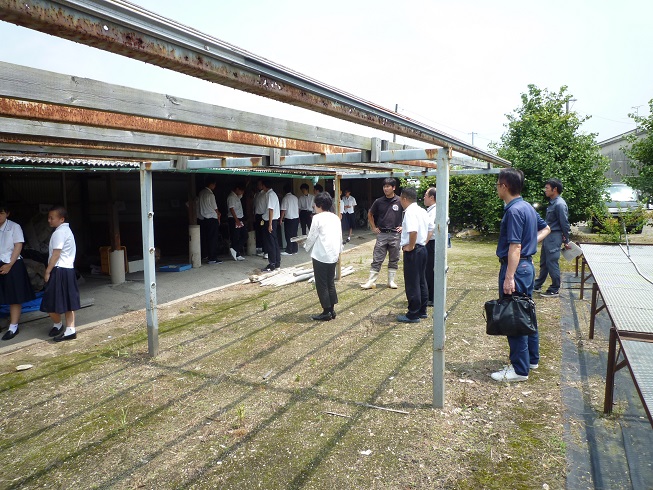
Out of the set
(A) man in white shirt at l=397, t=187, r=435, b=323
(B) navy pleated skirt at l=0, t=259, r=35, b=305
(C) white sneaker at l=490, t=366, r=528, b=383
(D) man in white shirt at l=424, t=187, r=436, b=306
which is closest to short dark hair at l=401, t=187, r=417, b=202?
(A) man in white shirt at l=397, t=187, r=435, b=323

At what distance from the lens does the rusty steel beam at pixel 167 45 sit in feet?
5.05

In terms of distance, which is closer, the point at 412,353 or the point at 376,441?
the point at 376,441

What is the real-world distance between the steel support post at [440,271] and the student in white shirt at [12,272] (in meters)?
4.88

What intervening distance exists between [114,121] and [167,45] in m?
1.51

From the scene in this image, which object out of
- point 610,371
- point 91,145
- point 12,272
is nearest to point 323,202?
point 91,145

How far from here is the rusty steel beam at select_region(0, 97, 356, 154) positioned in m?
2.71

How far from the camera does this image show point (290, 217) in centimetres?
1141

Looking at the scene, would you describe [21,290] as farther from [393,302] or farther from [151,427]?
[393,302]

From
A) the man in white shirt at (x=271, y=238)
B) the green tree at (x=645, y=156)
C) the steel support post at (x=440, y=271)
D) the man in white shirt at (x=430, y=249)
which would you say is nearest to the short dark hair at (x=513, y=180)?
the steel support post at (x=440, y=271)

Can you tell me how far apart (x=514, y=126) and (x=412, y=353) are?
421 inches

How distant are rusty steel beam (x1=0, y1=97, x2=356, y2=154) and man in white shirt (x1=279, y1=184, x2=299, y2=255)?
684 cm

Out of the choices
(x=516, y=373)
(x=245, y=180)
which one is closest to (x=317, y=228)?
(x=516, y=373)

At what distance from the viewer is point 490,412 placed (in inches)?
146

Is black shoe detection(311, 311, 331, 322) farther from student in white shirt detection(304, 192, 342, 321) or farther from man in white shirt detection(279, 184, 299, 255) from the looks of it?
man in white shirt detection(279, 184, 299, 255)
